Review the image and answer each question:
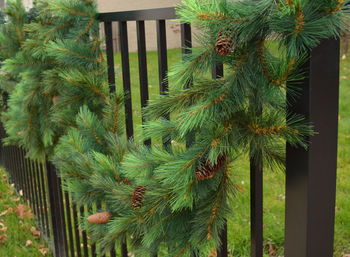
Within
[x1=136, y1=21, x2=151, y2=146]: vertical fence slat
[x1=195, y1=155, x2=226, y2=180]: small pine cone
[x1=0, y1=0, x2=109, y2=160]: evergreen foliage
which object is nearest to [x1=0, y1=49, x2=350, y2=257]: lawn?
[x1=0, y1=0, x2=109, y2=160]: evergreen foliage

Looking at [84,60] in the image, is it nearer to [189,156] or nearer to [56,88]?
[56,88]

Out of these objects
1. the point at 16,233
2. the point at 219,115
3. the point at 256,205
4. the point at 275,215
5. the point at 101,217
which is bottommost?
the point at 16,233

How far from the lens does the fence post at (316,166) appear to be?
111 centimetres

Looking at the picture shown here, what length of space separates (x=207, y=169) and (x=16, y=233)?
3.20 m

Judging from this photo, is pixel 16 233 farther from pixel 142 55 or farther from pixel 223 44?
pixel 223 44

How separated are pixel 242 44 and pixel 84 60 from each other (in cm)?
125

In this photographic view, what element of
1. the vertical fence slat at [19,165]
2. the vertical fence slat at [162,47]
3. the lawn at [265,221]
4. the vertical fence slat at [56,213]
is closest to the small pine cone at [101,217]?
the vertical fence slat at [162,47]

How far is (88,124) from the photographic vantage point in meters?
2.04

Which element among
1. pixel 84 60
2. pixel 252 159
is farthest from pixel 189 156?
pixel 84 60

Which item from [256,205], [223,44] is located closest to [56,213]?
[256,205]

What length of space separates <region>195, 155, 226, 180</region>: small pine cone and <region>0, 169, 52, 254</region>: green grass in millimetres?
2696

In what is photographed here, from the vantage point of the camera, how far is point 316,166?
117 cm

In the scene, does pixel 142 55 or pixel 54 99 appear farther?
pixel 54 99

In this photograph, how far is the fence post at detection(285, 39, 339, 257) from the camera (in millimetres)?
1114
